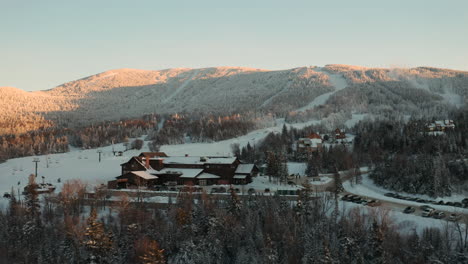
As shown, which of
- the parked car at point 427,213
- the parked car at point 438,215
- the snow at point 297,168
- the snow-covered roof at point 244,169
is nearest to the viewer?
the parked car at point 438,215

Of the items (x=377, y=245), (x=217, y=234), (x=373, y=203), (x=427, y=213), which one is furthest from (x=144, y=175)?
(x=427, y=213)

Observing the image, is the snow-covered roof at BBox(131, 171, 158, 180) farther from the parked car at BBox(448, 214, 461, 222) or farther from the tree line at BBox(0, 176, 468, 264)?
the parked car at BBox(448, 214, 461, 222)

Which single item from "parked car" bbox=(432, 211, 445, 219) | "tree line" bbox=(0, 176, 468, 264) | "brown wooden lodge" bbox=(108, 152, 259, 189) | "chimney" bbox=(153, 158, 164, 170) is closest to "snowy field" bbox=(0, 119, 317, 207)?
"brown wooden lodge" bbox=(108, 152, 259, 189)

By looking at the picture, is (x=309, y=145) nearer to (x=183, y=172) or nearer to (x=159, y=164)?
(x=183, y=172)

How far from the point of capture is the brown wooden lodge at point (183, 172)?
255 ft

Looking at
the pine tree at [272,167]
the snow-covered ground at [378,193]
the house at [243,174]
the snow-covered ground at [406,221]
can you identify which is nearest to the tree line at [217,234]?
the snow-covered ground at [406,221]

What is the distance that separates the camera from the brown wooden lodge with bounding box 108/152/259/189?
255 feet

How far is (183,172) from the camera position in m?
→ 82.2

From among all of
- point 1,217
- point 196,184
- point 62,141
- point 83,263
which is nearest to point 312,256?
point 83,263

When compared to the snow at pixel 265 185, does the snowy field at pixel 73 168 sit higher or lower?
higher

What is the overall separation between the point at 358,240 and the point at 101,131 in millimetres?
167587

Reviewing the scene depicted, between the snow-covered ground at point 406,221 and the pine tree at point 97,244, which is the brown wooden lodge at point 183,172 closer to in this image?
the pine tree at point 97,244

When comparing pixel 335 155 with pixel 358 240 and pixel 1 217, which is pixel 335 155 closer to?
pixel 358 240

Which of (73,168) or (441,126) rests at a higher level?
(441,126)
